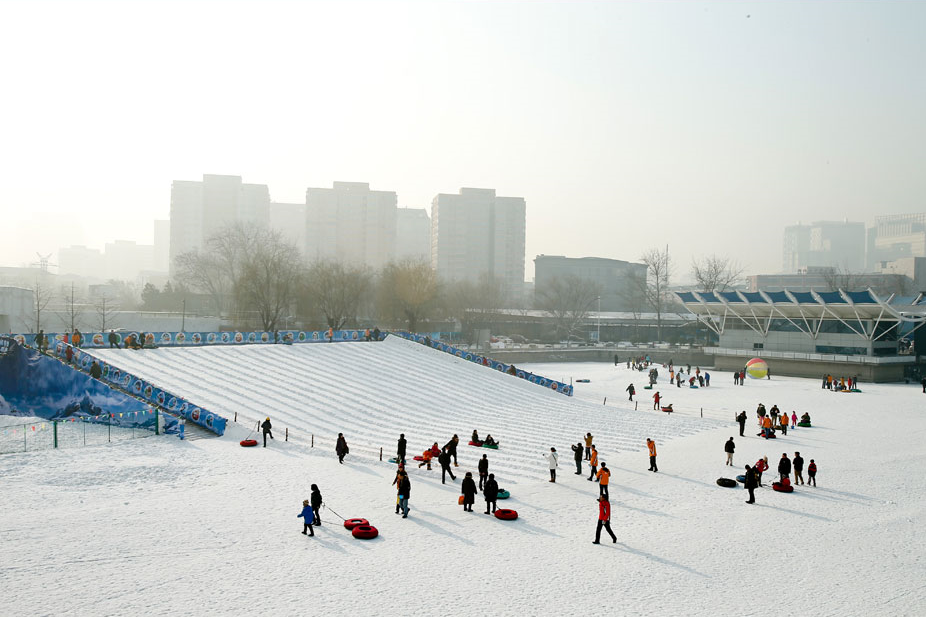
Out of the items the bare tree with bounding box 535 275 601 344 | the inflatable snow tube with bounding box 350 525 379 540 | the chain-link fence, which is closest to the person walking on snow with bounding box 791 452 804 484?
the inflatable snow tube with bounding box 350 525 379 540

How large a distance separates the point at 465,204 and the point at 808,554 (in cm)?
15722

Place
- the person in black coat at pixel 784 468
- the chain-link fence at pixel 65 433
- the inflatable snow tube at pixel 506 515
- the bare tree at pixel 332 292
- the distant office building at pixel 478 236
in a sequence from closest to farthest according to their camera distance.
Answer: the inflatable snow tube at pixel 506 515 < the person in black coat at pixel 784 468 < the chain-link fence at pixel 65 433 < the bare tree at pixel 332 292 < the distant office building at pixel 478 236

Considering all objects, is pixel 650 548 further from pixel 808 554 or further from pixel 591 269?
pixel 591 269

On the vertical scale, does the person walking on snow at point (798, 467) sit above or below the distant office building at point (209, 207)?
below

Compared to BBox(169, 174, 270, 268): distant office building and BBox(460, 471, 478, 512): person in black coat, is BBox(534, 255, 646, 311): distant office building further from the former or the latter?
BBox(460, 471, 478, 512): person in black coat

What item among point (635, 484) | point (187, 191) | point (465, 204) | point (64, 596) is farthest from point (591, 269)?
point (64, 596)

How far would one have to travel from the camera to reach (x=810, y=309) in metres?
58.6

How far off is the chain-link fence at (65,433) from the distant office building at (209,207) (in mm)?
136844

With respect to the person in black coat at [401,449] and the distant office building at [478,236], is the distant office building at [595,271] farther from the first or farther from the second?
the person in black coat at [401,449]

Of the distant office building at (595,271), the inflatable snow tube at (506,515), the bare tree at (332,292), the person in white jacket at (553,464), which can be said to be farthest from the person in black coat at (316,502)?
the distant office building at (595,271)

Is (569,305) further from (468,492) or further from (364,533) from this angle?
(364,533)

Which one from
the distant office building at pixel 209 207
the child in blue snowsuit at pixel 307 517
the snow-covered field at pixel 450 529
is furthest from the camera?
the distant office building at pixel 209 207

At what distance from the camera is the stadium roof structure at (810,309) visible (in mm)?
54625

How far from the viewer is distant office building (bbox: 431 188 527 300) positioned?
166875mm
